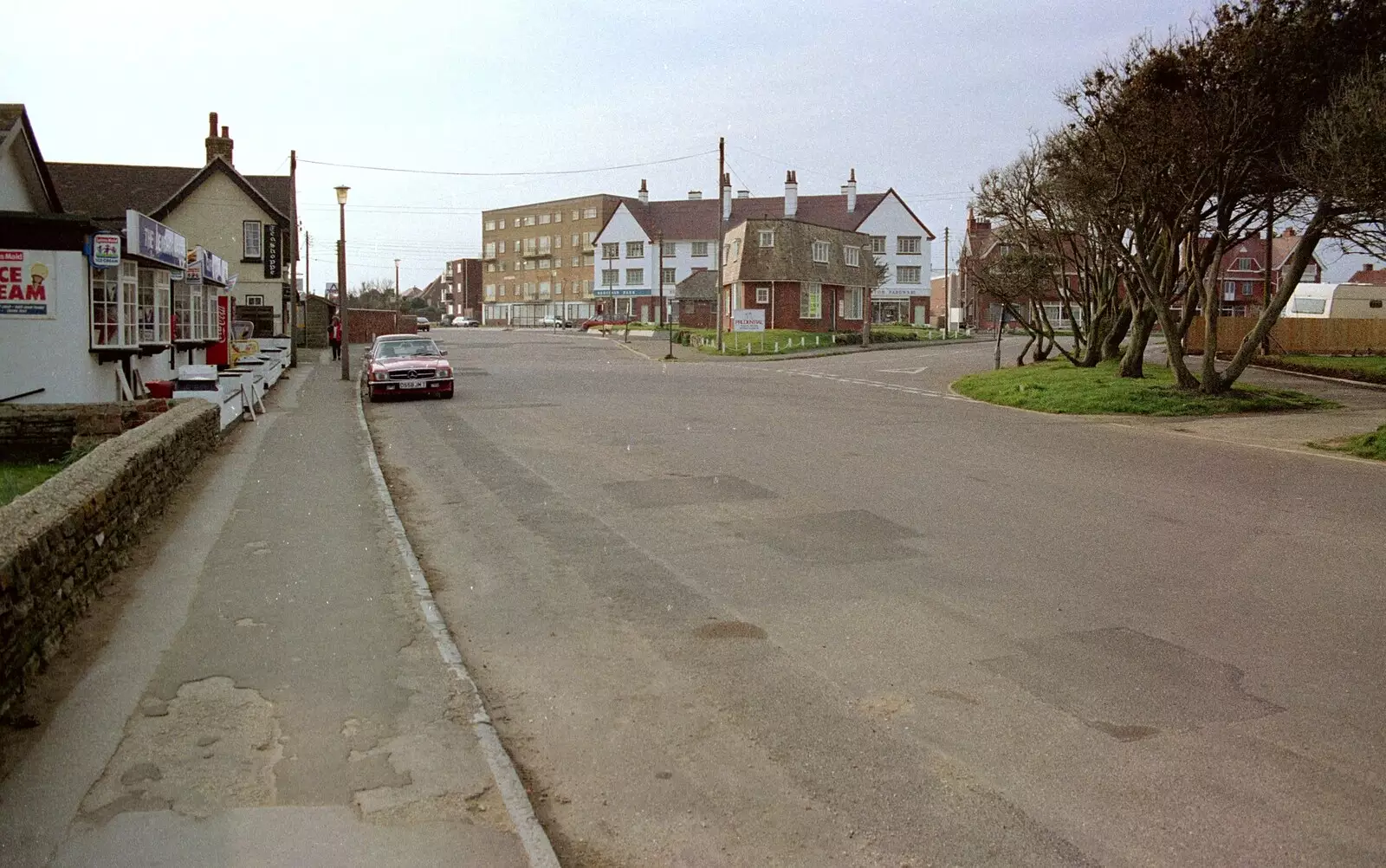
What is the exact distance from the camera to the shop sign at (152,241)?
19.1 meters

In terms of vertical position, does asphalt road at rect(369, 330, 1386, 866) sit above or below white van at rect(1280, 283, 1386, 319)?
below

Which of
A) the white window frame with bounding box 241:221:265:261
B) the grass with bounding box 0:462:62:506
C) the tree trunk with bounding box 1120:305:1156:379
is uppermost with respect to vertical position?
the white window frame with bounding box 241:221:265:261

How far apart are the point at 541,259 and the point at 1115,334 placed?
94302 millimetres

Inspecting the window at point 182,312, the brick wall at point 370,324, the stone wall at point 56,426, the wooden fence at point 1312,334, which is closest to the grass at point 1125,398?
the wooden fence at point 1312,334

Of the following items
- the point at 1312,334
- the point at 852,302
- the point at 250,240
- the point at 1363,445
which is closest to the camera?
the point at 1363,445

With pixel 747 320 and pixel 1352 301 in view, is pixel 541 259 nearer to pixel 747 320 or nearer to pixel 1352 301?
pixel 747 320

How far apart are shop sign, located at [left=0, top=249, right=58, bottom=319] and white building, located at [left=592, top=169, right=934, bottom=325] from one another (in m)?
68.0

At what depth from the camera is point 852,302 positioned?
2847 inches

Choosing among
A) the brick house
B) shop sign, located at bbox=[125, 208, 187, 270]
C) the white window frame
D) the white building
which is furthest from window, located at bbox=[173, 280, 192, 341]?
the white building

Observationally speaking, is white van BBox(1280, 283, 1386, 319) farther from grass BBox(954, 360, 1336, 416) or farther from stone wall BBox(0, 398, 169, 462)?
stone wall BBox(0, 398, 169, 462)

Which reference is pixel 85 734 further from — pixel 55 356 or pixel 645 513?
pixel 55 356

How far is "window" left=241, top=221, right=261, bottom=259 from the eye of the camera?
46.3 m

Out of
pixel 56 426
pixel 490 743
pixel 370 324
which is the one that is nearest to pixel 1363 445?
pixel 490 743

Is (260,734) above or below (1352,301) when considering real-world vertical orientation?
below
